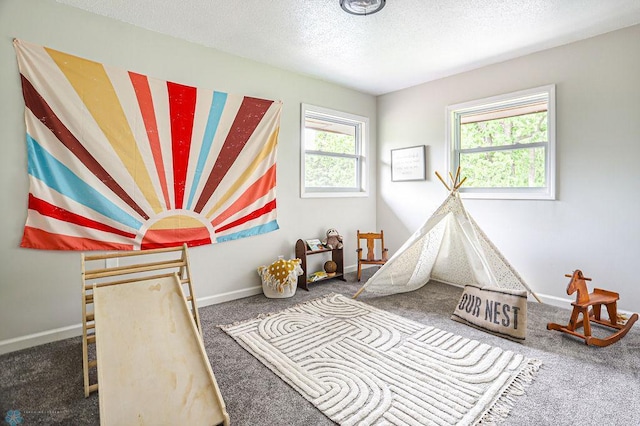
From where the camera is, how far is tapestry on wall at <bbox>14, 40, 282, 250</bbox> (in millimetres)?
2414

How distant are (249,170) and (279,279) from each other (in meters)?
1.20

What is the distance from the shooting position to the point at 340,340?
8.18 feet

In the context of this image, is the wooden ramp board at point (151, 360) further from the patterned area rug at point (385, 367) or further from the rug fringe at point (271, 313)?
the rug fringe at point (271, 313)

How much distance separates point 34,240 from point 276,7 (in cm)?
252

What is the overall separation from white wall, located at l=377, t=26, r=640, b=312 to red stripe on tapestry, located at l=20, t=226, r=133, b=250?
12.6 feet

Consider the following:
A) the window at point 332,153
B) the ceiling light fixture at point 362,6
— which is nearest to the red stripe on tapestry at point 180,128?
the window at point 332,153

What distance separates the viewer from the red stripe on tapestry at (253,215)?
132 inches

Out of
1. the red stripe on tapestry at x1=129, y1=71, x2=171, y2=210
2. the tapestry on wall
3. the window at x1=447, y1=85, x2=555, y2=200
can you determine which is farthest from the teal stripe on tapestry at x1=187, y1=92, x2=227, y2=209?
the window at x1=447, y1=85, x2=555, y2=200

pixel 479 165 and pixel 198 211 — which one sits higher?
pixel 479 165

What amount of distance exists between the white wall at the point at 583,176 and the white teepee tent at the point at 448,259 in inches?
19.8

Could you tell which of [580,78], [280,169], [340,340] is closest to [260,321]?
[340,340]

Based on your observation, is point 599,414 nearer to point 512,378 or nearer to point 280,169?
point 512,378

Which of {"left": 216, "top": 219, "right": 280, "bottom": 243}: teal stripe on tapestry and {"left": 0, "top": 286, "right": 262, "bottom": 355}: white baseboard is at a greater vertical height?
{"left": 216, "top": 219, "right": 280, "bottom": 243}: teal stripe on tapestry

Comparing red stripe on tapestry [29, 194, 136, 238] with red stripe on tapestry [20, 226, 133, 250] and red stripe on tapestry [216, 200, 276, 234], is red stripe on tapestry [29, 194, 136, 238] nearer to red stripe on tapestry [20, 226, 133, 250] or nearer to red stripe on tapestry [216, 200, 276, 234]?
red stripe on tapestry [20, 226, 133, 250]
